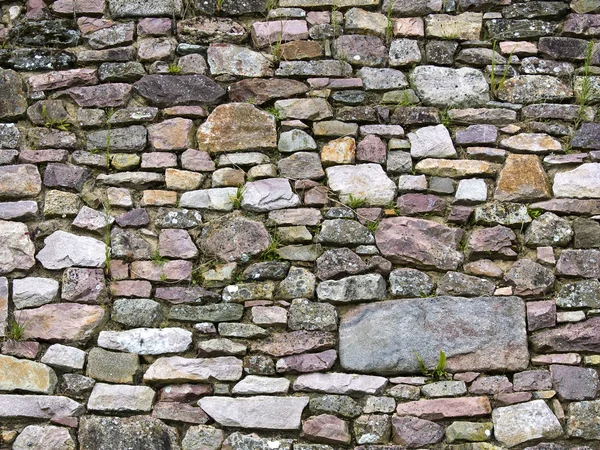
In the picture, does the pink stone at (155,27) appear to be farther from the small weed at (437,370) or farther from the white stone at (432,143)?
the small weed at (437,370)

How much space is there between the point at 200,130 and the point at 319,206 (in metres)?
0.67

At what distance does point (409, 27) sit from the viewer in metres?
4.03

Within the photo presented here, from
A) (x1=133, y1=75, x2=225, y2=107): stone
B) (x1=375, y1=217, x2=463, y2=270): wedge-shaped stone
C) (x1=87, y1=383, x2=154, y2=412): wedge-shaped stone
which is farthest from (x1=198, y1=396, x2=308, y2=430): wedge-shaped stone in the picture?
(x1=133, y1=75, x2=225, y2=107): stone

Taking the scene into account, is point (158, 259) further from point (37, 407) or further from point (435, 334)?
point (435, 334)

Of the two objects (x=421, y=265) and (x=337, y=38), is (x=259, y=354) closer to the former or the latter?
(x=421, y=265)

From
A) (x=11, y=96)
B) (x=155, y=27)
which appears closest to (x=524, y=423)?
(x=155, y=27)

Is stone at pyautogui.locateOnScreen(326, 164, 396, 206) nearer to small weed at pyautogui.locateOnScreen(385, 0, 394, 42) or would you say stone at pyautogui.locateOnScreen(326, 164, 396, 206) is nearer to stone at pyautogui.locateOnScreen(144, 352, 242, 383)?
small weed at pyautogui.locateOnScreen(385, 0, 394, 42)

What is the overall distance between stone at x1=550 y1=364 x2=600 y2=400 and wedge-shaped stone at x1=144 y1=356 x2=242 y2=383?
4.15ft

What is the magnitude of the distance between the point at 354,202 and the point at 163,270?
0.87 meters

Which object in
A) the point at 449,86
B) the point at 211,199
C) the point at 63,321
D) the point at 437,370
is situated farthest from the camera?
the point at 449,86

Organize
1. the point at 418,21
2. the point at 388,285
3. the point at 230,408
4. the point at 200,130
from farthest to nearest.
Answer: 1. the point at 418,21
2. the point at 200,130
3. the point at 388,285
4. the point at 230,408

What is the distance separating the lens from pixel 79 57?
394cm

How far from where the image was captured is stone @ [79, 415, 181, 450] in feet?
10.5

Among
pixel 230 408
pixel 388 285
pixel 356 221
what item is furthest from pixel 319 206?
pixel 230 408
